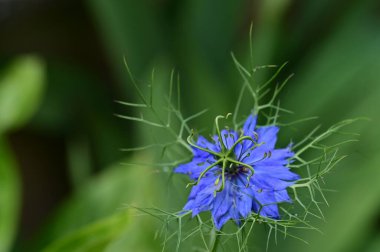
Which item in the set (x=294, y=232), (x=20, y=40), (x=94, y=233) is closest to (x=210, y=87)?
(x=294, y=232)

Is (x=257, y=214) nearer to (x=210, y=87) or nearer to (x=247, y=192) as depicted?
(x=247, y=192)

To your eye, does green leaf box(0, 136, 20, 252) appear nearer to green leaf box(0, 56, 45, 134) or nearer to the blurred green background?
the blurred green background

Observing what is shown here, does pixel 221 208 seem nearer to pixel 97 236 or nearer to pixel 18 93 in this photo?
pixel 97 236

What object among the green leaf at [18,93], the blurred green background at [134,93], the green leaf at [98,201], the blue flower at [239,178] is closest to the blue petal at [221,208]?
the blue flower at [239,178]

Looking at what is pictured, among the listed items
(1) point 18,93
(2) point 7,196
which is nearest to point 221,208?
(2) point 7,196

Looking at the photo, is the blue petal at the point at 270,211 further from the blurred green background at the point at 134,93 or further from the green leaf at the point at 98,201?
the green leaf at the point at 98,201

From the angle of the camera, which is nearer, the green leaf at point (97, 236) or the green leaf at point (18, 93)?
the green leaf at point (97, 236)

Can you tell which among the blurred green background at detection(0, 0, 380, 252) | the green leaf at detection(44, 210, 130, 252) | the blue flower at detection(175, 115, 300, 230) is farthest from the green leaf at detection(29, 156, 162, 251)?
the blue flower at detection(175, 115, 300, 230)

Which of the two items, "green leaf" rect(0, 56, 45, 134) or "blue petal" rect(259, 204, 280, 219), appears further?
"green leaf" rect(0, 56, 45, 134)
